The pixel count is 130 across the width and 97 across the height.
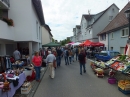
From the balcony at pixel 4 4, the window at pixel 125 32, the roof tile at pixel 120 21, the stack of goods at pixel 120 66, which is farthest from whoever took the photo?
the roof tile at pixel 120 21

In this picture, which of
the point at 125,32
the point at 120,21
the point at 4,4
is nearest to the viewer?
the point at 4,4

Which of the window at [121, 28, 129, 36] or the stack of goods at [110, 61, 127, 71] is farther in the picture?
the window at [121, 28, 129, 36]

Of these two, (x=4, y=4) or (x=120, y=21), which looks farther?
(x=120, y=21)

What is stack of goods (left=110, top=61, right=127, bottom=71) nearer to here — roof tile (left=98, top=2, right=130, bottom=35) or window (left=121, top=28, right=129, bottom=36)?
window (left=121, top=28, right=129, bottom=36)

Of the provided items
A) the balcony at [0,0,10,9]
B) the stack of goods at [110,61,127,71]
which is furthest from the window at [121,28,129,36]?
the balcony at [0,0,10,9]

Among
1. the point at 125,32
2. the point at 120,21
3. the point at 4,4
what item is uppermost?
the point at 120,21

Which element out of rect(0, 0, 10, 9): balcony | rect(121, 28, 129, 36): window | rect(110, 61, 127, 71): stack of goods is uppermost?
rect(0, 0, 10, 9): balcony

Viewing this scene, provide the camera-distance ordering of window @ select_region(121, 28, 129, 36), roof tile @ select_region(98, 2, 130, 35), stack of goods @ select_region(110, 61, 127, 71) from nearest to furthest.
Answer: stack of goods @ select_region(110, 61, 127, 71), window @ select_region(121, 28, 129, 36), roof tile @ select_region(98, 2, 130, 35)

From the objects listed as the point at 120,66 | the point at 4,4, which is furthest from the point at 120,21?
the point at 4,4

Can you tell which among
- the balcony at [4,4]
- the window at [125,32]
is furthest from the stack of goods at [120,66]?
the window at [125,32]

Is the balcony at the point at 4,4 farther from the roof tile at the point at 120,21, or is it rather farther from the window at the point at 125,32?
the window at the point at 125,32

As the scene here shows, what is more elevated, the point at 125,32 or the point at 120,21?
the point at 120,21

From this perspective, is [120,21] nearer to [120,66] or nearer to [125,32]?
[125,32]

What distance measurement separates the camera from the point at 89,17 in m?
36.5
